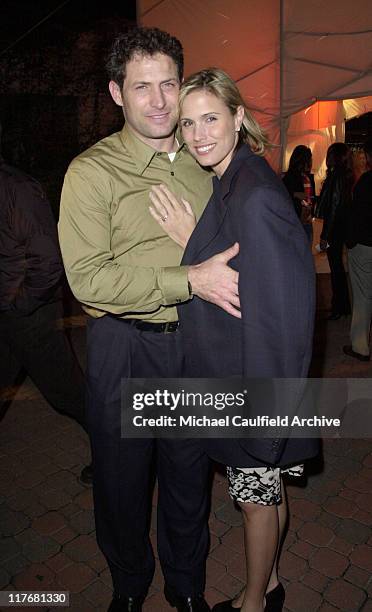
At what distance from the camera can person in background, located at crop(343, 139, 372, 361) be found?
16.2 ft

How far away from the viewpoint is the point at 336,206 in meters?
6.35

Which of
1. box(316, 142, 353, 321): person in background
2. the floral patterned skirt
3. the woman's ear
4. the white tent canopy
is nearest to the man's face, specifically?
the woman's ear

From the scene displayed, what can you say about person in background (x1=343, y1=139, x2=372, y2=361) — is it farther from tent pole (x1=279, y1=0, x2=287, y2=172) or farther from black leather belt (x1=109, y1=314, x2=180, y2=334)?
black leather belt (x1=109, y1=314, x2=180, y2=334)

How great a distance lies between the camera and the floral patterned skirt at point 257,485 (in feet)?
6.57

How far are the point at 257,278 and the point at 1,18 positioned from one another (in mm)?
13043

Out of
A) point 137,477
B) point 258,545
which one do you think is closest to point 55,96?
point 137,477

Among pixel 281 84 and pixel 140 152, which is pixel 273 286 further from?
pixel 281 84

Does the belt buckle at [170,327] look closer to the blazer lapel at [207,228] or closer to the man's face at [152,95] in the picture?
the blazer lapel at [207,228]

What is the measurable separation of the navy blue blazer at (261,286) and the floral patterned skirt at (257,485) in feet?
0.18

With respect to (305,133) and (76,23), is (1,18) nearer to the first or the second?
(76,23)

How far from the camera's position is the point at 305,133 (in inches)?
341

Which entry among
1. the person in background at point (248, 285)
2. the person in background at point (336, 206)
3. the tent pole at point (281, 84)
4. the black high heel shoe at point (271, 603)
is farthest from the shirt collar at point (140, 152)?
the tent pole at point (281, 84)

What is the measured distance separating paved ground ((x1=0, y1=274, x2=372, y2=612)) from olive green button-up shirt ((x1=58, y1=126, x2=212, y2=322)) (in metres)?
1.44

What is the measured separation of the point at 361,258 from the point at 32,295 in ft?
10.7
